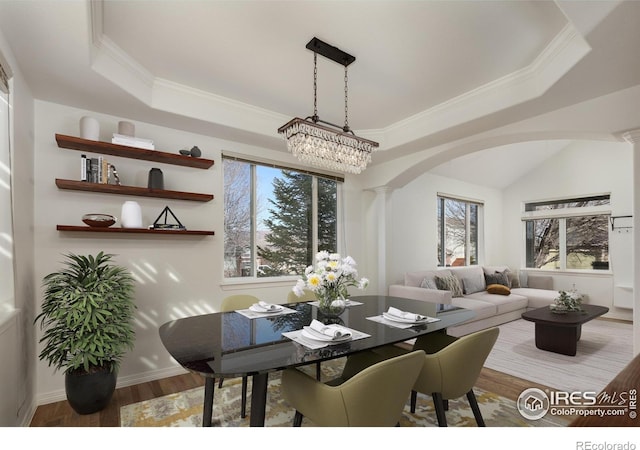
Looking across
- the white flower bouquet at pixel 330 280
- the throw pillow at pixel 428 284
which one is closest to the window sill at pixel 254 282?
the white flower bouquet at pixel 330 280

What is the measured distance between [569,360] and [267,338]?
3.45 meters

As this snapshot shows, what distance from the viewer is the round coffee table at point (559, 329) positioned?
11.7ft

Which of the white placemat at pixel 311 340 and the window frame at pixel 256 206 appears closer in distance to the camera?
the white placemat at pixel 311 340

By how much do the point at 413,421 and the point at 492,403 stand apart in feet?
2.37

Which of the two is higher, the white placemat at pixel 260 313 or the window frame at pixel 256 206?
the window frame at pixel 256 206

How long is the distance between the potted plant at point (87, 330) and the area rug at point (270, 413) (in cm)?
30

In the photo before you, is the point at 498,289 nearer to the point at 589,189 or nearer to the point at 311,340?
the point at 589,189

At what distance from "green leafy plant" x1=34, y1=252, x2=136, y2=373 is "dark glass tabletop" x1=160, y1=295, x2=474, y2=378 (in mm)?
655

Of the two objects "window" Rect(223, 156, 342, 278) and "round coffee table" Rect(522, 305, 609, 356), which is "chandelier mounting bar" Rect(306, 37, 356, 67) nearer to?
"window" Rect(223, 156, 342, 278)

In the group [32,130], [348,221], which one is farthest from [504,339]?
[32,130]

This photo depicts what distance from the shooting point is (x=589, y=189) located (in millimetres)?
5859

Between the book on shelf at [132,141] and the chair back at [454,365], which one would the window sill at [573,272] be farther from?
the book on shelf at [132,141]
